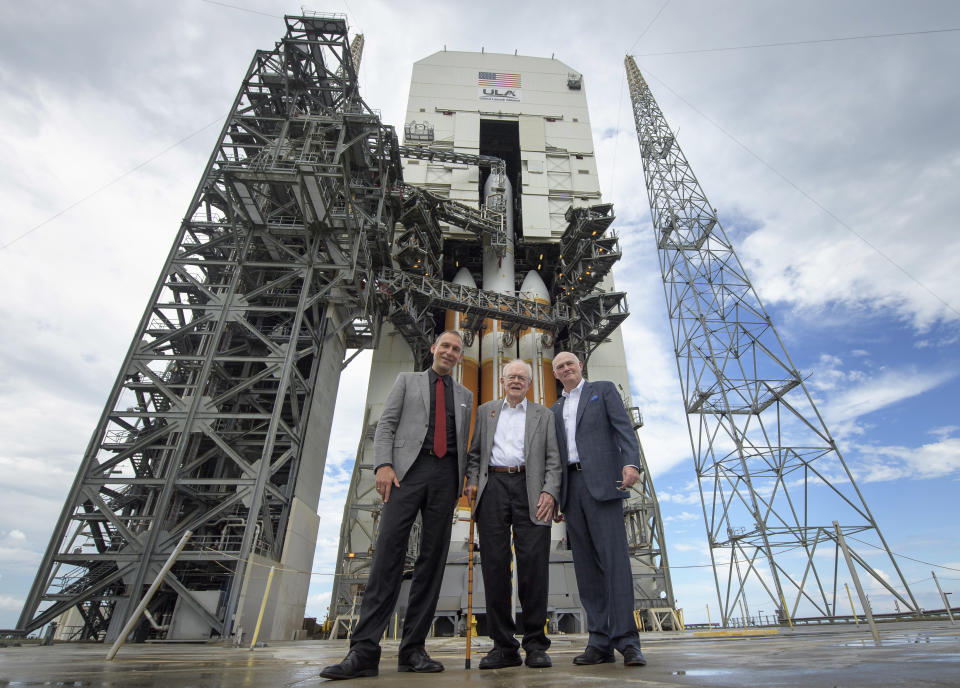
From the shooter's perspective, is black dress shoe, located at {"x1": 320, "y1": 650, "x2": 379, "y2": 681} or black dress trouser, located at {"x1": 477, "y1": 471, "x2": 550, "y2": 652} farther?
black dress trouser, located at {"x1": 477, "y1": 471, "x2": 550, "y2": 652}

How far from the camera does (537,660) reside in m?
2.53

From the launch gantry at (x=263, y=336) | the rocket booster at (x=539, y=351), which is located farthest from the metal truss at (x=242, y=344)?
the rocket booster at (x=539, y=351)

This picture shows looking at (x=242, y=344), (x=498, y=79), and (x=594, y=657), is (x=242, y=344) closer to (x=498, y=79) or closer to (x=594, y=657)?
(x=594, y=657)

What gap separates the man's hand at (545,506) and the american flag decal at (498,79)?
2542cm

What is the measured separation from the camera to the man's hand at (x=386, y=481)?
2762 millimetres

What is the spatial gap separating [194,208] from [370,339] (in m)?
6.04

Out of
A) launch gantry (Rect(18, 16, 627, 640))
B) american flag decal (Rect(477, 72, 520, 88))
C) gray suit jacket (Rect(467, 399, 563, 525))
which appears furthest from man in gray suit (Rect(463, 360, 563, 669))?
american flag decal (Rect(477, 72, 520, 88))

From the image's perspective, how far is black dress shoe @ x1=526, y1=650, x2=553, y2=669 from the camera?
2498mm

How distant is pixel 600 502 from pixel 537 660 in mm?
915

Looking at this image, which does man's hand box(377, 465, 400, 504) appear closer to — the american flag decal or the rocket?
the rocket

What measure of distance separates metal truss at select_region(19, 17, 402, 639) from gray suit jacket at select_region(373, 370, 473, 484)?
777cm

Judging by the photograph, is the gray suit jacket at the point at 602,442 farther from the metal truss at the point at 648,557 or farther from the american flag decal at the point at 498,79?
the american flag decal at the point at 498,79

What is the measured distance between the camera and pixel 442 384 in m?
3.12

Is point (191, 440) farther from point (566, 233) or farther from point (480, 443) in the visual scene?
point (566, 233)
